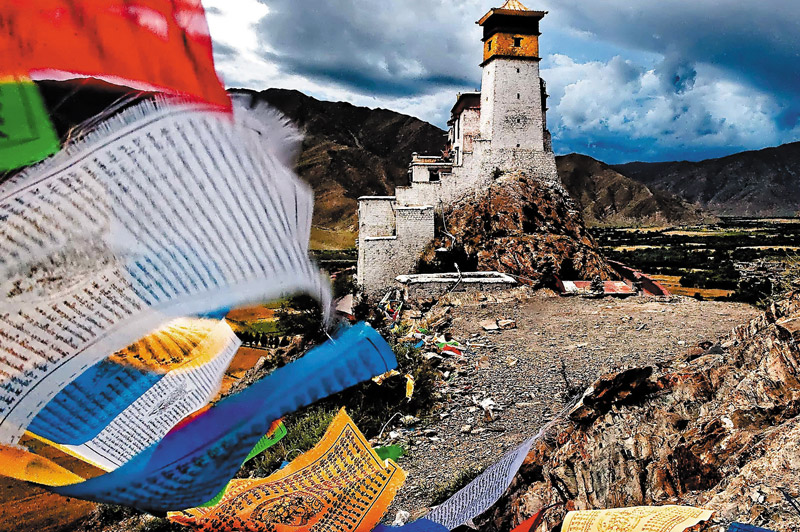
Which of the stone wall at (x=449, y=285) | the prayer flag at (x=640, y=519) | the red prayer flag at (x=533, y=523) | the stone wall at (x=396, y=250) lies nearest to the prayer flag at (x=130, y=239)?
the prayer flag at (x=640, y=519)

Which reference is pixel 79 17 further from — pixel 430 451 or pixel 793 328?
pixel 430 451

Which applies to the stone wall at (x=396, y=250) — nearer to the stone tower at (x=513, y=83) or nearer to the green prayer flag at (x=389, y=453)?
the stone tower at (x=513, y=83)

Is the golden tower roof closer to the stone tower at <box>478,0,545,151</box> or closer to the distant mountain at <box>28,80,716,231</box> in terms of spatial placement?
the stone tower at <box>478,0,545,151</box>

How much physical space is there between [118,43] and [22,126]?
0.76ft

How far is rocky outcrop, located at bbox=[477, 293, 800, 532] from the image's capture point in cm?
226

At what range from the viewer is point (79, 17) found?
95 cm

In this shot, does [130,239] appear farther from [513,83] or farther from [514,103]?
[513,83]

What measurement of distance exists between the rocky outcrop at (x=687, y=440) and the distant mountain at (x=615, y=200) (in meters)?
86.1

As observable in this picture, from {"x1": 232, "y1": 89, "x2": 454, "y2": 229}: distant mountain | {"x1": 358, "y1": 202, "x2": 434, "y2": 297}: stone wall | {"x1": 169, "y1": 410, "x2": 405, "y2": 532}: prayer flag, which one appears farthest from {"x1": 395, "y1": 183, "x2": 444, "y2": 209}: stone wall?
{"x1": 169, "y1": 410, "x2": 405, "y2": 532}: prayer flag

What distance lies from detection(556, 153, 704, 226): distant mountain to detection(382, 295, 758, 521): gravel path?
76941 millimetres

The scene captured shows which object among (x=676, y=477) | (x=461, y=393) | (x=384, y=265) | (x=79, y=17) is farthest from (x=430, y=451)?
(x=384, y=265)

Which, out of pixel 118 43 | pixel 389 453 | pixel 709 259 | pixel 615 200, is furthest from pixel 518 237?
pixel 615 200

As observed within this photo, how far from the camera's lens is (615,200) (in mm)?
93625

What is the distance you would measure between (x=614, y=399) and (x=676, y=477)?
26.6 inches
